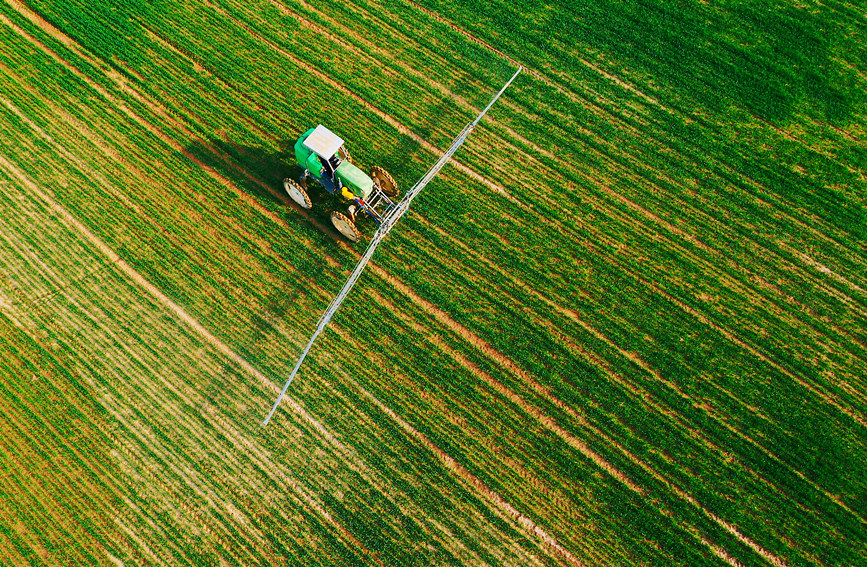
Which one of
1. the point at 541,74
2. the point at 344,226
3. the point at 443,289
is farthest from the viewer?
the point at 541,74

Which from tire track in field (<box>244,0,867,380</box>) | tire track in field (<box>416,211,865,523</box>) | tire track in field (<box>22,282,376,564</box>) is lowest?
tire track in field (<box>22,282,376,564</box>)

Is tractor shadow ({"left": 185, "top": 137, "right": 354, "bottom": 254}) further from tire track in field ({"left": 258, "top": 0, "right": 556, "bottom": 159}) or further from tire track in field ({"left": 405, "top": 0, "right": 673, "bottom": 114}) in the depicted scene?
tire track in field ({"left": 405, "top": 0, "right": 673, "bottom": 114})

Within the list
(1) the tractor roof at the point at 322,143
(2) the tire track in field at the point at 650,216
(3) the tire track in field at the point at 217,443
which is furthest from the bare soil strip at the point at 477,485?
(2) the tire track in field at the point at 650,216

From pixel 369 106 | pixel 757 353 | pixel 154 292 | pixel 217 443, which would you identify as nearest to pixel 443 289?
pixel 369 106

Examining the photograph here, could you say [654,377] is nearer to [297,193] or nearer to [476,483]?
[476,483]

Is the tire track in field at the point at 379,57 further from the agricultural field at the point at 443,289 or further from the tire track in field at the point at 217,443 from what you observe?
the tire track in field at the point at 217,443

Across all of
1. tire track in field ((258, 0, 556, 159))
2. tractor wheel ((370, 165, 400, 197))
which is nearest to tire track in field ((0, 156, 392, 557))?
tractor wheel ((370, 165, 400, 197))

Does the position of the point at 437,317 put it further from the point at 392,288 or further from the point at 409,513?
the point at 409,513
